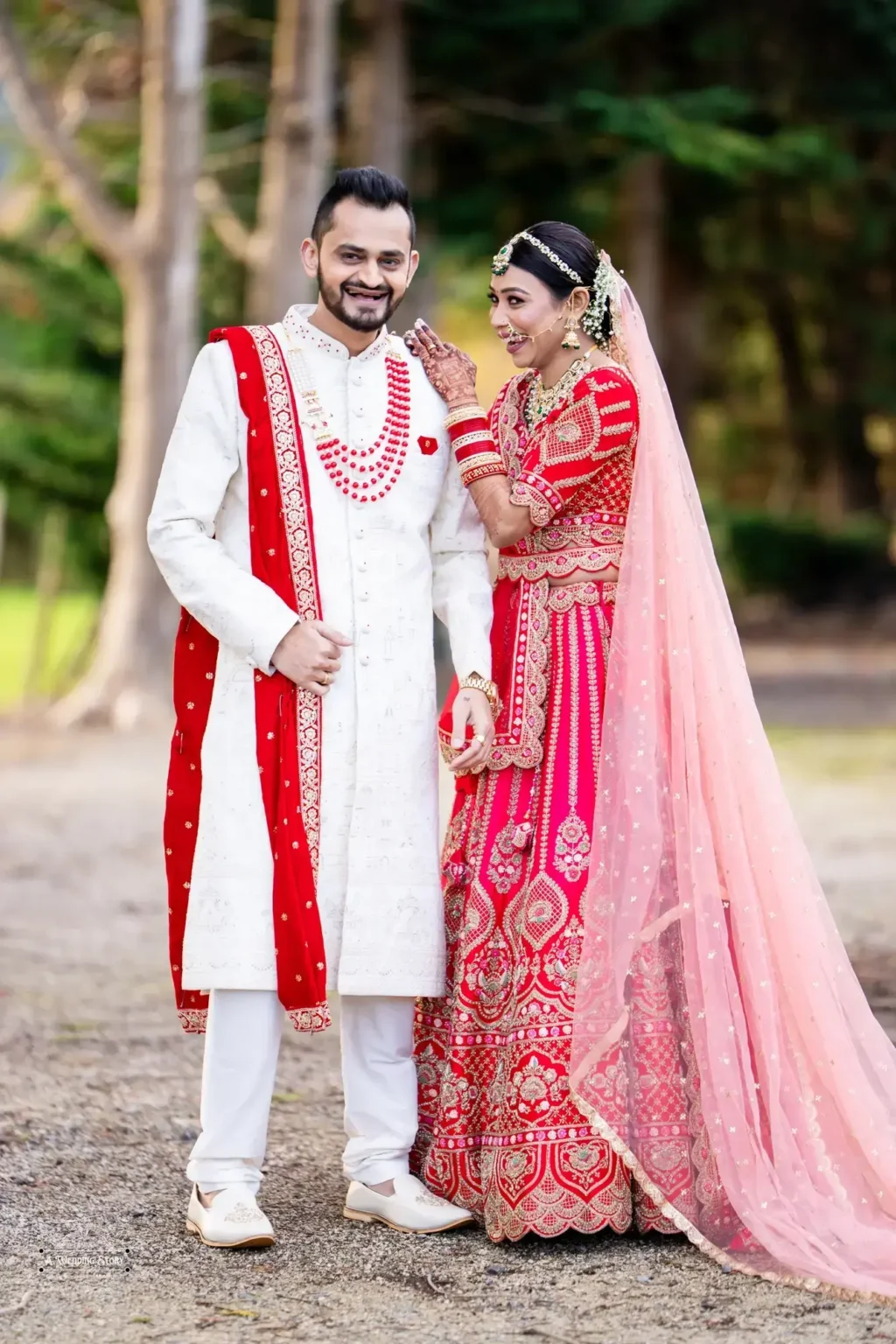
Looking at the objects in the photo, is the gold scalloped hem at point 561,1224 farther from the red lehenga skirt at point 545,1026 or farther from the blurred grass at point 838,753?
the blurred grass at point 838,753

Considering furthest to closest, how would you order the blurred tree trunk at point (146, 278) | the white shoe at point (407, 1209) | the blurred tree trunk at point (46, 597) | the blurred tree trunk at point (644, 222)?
the blurred tree trunk at point (644, 222) → the blurred tree trunk at point (46, 597) → the blurred tree trunk at point (146, 278) → the white shoe at point (407, 1209)

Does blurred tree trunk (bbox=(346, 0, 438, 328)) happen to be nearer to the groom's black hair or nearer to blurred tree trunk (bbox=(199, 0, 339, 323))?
blurred tree trunk (bbox=(199, 0, 339, 323))

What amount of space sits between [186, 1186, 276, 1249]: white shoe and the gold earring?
1.72 metres

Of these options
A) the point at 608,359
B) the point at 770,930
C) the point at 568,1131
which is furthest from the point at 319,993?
the point at 608,359

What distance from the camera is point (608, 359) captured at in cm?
394

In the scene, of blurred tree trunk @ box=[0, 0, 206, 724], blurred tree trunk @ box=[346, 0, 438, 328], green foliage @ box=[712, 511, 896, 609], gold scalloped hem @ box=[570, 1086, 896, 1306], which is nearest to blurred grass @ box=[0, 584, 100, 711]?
blurred tree trunk @ box=[0, 0, 206, 724]

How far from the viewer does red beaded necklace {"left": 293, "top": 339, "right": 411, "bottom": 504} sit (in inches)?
147

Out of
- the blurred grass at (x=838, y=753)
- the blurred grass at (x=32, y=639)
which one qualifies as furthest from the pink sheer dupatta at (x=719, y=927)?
the blurred grass at (x=32, y=639)

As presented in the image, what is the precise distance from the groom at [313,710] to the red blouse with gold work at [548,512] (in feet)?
0.36

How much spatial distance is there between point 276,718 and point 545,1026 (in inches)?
30.2

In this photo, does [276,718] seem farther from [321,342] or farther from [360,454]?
[321,342]

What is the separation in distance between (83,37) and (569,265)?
12324 millimetres

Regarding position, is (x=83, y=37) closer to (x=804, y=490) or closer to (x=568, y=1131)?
(x=568, y=1131)

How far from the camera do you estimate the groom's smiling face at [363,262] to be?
12.0 feet
